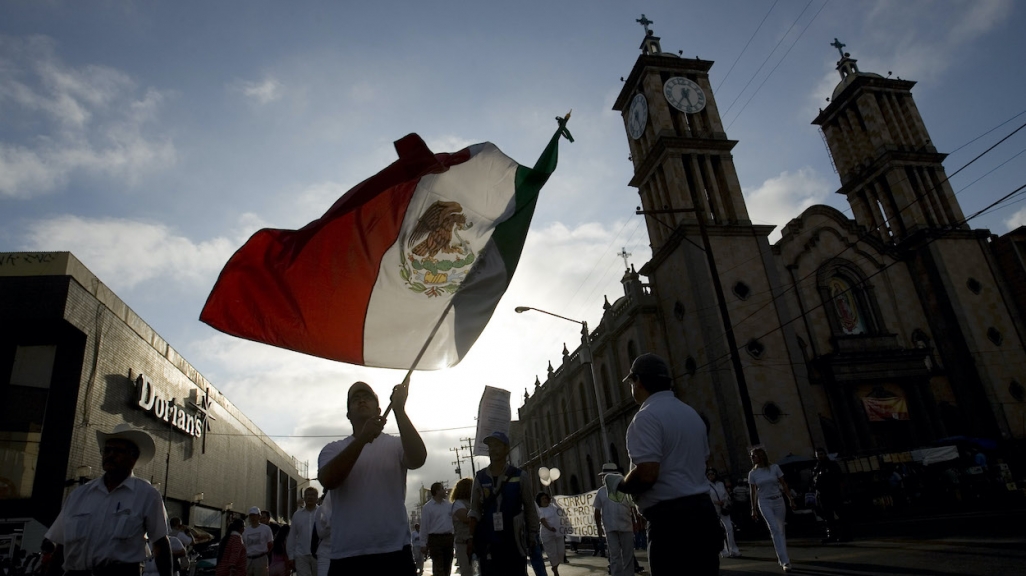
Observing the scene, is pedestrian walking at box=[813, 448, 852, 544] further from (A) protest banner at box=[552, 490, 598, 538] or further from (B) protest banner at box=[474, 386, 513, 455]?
(A) protest banner at box=[552, 490, 598, 538]

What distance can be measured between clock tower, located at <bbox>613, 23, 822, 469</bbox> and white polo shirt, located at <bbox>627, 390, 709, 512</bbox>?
17.9 meters

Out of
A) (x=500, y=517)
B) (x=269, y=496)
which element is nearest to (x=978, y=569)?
(x=500, y=517)

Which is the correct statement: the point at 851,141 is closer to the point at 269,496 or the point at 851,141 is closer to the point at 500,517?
the point at 500,517

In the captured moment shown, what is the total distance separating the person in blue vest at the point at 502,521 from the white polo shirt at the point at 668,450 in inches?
103

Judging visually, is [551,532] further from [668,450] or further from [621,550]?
[668,450]

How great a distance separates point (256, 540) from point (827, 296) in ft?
82.7

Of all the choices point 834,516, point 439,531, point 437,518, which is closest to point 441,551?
point 439,531

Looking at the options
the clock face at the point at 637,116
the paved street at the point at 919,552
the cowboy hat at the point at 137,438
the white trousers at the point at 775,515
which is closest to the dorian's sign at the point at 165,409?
the paved street at the point at 919,552

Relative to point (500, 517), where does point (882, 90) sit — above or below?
above

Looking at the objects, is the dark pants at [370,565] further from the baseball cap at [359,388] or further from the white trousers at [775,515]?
the white trousers at [775,515]

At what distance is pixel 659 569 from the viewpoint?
3428 millimetres

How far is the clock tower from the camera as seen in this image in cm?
2428

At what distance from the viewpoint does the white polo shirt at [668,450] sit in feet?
11.6

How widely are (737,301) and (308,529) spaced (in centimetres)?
2115
